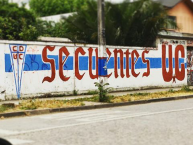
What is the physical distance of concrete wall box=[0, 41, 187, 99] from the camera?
55.1 ft

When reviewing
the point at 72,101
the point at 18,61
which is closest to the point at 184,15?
the point at 18,61

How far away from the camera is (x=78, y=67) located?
19.2 metres

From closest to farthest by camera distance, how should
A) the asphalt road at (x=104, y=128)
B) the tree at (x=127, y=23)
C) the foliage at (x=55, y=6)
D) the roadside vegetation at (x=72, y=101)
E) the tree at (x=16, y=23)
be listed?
the asphalt road at (x=104, y=128) → the roadside vegetation at (x=72, y=101) → the tree at (x=127, y=23) → the tree at (x=16, y=23) → the foliage at (x=55, y=6)

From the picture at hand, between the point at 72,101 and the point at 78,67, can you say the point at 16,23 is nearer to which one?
the point at 78,67

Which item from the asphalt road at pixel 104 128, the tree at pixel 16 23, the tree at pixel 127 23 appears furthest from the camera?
the tree at pixel 16 23

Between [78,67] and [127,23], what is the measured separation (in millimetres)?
8321

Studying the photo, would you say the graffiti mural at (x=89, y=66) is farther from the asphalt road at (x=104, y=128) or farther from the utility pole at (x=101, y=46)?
the asphalt road at (x=104, y=128)

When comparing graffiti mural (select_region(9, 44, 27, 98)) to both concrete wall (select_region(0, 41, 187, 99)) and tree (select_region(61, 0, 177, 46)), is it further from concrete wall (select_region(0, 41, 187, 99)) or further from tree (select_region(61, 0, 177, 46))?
tree (select_region(61, 0, 177, 46))

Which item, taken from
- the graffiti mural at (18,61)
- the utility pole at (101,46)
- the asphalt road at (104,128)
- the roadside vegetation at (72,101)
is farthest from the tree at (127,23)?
the asphalt road at (104,128)

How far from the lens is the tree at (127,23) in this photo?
2569 cm

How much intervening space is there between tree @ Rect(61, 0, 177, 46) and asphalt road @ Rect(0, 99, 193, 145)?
13135 mm

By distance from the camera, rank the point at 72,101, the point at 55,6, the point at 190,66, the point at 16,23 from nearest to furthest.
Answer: the point at 72,101, the point at 190,66, the point at 16,23, the point at 55,6

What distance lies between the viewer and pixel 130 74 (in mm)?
21578

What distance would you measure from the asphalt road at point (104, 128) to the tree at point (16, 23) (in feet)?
91.6
